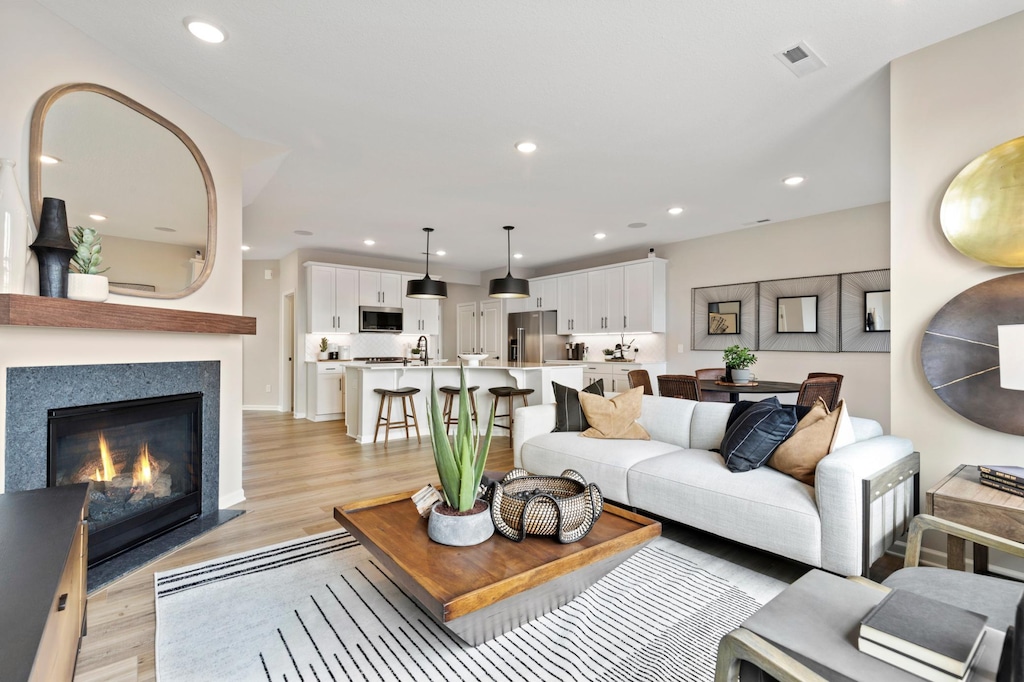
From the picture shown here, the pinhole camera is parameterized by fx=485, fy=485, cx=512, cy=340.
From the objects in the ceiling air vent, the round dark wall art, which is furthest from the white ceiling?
the round dark wall art

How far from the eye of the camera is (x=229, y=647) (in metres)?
1.81

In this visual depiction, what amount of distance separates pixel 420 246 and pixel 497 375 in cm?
236

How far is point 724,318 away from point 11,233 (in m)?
6.48

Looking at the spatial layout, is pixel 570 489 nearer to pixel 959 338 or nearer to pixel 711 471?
pixel 711 471

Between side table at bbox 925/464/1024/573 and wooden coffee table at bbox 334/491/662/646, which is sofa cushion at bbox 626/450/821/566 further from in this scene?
wooden coffee table at bbox 334/491/662/646

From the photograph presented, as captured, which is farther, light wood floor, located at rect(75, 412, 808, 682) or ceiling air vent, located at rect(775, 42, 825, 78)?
ceiling air vent, located at rect(775, 42, 825, 78)

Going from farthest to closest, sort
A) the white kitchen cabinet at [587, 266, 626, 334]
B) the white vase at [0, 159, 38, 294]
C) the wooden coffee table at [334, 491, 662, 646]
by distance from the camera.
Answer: the white kitchen cabinet at [587, 266, 626, 334] < the white vase at [0, 159, 38, 294] < the wooden coffee table at [334, 491, 662, 646]

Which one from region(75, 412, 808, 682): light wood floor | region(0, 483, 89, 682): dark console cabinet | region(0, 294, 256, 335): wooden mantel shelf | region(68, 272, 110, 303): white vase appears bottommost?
region(75, 412, 808, 682): light wood floor

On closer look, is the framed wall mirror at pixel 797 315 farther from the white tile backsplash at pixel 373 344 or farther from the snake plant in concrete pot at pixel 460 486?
the white tile backsplash at pixel 373 344

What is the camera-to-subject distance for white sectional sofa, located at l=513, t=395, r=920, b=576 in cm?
207

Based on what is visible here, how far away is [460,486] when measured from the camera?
183 centimetres

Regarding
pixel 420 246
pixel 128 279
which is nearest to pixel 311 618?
pixel 128 279

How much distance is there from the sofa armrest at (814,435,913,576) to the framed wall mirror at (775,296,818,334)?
12.7 feet

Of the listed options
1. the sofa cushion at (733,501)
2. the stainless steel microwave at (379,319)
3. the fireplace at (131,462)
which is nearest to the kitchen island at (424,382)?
the stainless steel microwave at (379,319)
